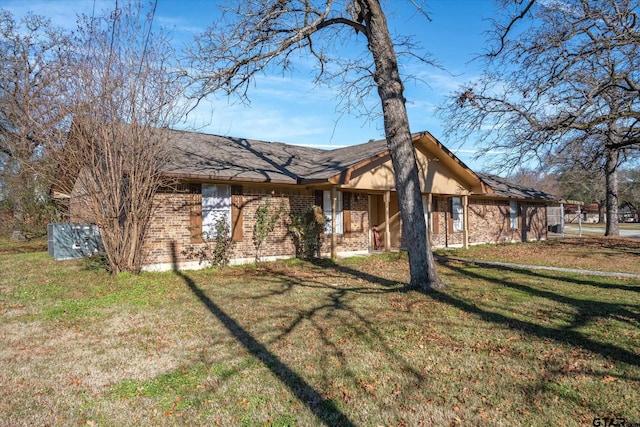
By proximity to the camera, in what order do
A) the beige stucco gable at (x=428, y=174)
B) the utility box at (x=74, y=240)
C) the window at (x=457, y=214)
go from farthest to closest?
the window at (x=457, y=214), the beige stucco gable at (x=428, y=174), the utility box at (x=74, y=240)

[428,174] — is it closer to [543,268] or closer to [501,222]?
[543,268]

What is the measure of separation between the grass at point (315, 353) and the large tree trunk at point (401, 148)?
73 centimetres

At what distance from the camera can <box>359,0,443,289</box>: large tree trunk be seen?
836cm

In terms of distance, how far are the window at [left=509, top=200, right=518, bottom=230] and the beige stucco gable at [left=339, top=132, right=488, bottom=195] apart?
6.28m

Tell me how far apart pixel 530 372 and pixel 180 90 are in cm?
778

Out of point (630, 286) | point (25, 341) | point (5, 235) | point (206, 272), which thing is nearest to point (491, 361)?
point (25, 341)

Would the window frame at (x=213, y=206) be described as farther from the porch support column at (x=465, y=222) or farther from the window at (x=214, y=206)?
the porch support column at (x=465, y=222)

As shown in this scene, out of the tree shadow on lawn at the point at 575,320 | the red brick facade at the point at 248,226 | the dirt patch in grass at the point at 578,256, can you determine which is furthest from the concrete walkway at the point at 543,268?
the red brick facade at the point at 248,226

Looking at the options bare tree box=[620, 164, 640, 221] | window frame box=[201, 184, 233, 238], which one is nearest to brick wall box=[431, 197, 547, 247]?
window frame box=[201, 184, 233, 238]

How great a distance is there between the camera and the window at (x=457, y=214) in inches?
765

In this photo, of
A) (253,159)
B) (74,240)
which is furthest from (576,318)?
(74,240)

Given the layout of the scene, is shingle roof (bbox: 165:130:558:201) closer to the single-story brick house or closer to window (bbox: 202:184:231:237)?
the single-story brick house

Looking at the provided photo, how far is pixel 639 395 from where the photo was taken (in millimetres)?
3791

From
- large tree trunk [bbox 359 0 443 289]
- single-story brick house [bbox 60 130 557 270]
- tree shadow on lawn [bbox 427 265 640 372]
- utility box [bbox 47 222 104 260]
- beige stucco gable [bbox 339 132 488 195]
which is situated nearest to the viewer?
tree shadow on lawn [bbox 427 265 640 372]
